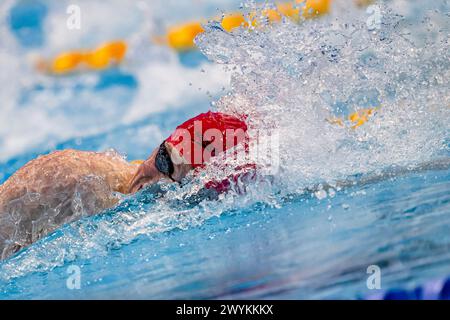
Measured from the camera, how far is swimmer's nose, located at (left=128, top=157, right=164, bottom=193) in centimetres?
276

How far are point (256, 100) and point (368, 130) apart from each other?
63 cm

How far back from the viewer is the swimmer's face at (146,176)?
2.75 meters

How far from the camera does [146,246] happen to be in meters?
2.39

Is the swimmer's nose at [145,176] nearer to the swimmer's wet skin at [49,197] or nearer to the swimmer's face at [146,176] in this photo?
the swimmer's face at [146,176]

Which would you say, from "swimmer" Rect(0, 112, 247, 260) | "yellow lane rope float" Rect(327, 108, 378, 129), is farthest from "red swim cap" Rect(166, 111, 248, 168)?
"yellow lane rope float" Rect(327, 108, 378, 129)

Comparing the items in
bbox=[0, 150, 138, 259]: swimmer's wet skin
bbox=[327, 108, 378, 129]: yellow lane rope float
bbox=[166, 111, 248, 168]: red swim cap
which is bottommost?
bbox=[0, 150, 138, 259]: swimmer's wet skin

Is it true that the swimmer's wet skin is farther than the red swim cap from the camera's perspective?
Yes

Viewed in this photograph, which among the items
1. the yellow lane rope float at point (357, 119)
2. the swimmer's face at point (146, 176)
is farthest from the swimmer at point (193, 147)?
the yellow lane rope float at point (357, 119)

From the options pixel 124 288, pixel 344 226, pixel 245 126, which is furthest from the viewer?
pixel 245 126

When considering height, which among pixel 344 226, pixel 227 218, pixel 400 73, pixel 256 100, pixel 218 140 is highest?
pixel 400 73

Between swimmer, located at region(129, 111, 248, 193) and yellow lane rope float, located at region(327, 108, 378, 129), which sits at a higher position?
yellow lane rope float, located at region(327, 108, 378, 129)

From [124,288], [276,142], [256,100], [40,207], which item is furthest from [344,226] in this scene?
[40,207]

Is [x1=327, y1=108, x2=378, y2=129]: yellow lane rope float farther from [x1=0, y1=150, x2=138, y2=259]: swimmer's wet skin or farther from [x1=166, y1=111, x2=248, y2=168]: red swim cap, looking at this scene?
Result: [x1=0, y1=150, x2=138, y2=259]: swimmer's wet skin
